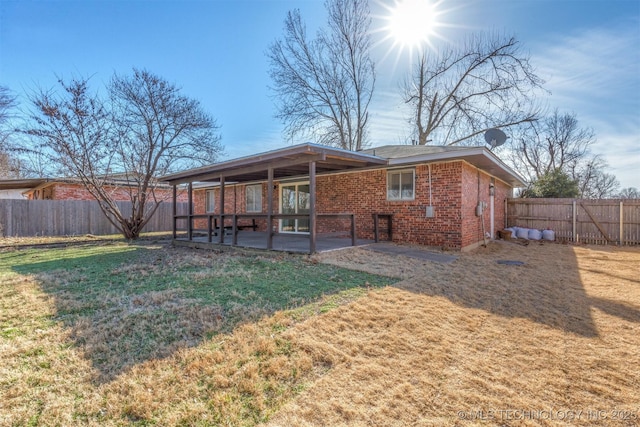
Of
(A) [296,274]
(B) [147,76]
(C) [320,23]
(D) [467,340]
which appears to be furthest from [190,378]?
(C) [320,23]

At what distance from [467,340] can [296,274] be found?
122 inches

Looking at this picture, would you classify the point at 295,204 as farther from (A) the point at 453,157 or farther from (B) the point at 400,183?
(A) the point at 453,157

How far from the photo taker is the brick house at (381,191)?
7.55 m

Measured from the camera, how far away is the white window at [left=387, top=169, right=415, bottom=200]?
363 inches

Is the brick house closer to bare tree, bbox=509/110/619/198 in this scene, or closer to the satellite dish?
the satellite dish

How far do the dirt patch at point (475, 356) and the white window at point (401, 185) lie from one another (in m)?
4.48

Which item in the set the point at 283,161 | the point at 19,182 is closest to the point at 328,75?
the point at 283,161

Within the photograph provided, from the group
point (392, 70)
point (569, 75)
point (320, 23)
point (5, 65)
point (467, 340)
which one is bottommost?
point (467, 340)

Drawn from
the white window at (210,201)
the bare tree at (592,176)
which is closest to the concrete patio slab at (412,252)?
the white window at (210,201)

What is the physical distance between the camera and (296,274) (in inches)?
217

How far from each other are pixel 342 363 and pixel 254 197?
38.9ft

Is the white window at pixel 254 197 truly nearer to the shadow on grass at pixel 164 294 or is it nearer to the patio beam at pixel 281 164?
the patio beam at pixel 281 164

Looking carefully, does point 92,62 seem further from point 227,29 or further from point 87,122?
point 227,29

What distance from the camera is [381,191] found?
9.77 meters
